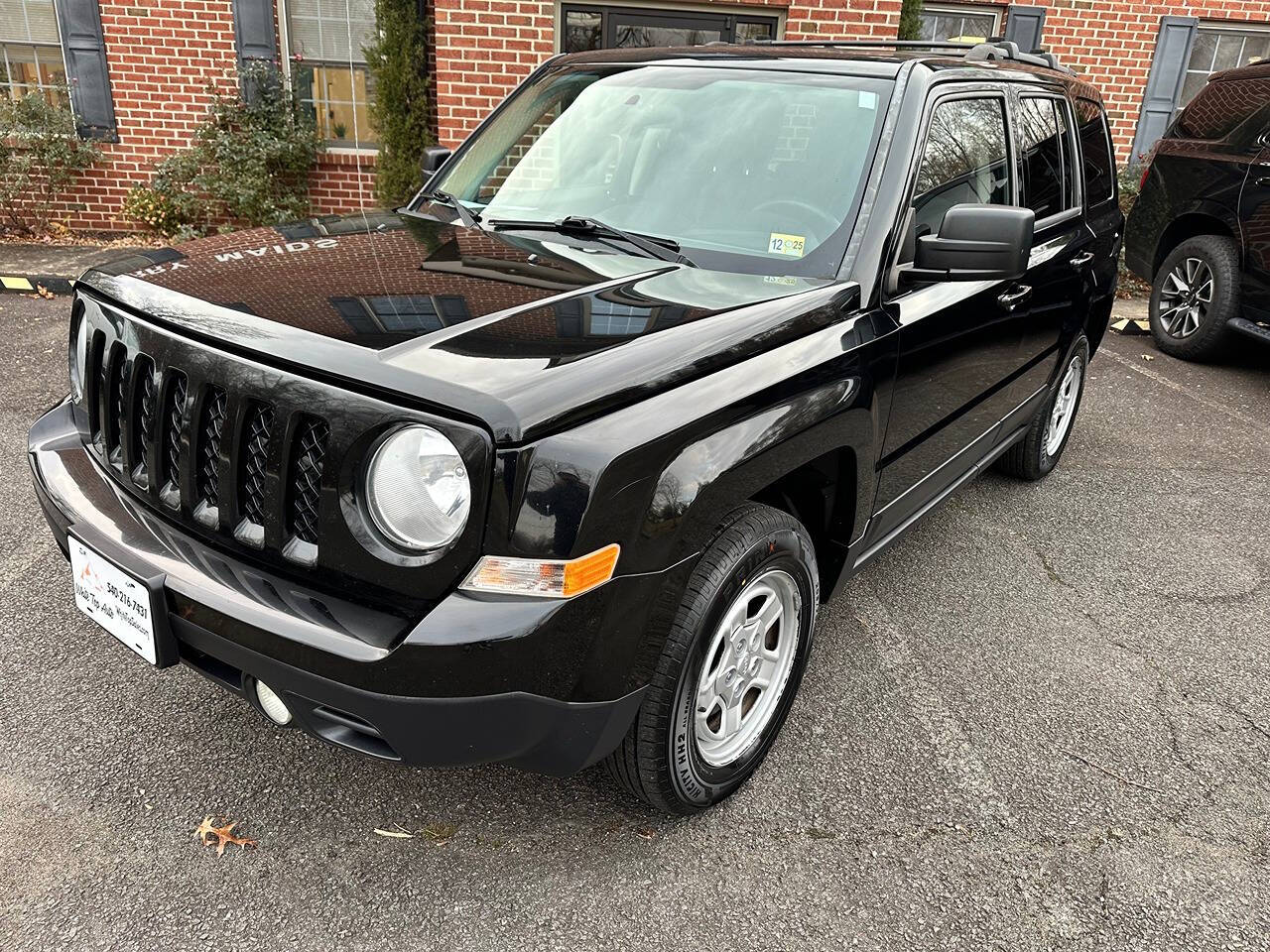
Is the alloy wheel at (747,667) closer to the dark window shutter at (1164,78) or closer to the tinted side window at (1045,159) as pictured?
the tinted side window at (1045,159)

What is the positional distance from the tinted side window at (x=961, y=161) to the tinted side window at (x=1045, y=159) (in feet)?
0.78

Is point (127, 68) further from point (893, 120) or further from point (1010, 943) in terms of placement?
point (1010, 943)

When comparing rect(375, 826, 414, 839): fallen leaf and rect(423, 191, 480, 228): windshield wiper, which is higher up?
rect(423, 191, 480, 228): windshield wiper

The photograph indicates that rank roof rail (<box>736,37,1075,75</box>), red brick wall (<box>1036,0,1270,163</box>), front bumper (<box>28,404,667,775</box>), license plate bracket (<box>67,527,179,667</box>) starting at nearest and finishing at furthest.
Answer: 1. front bumper (<box>28,404,667,775</box>)
2. license plate bracket (<box>67,527,179,667</box>)
3. roof rail (<box>736,37,1075,75</box>)
4. red brick wall (<box>1036,0,1270,163</box>)

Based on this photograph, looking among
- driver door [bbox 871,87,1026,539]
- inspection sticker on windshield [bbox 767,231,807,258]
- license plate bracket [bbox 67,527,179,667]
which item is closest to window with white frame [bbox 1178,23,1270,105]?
driver door [bbox 871,87,1026,539]

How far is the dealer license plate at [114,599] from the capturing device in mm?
2039

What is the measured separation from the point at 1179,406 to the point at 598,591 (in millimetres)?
5583

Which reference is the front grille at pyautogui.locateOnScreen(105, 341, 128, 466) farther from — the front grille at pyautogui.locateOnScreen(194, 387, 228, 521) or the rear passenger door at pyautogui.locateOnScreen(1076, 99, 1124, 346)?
the rear passenger door at pyautogui.locateOnScreen(1076, 99, 1124, 346)

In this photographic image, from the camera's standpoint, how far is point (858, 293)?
254cm

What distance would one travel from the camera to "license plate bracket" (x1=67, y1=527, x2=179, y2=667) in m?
2.00

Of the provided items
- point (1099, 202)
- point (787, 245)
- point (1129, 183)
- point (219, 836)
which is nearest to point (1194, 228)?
point (1129, 183)

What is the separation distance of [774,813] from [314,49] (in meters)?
8.27

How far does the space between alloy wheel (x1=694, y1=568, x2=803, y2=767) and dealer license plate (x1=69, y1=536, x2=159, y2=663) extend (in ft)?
3.97

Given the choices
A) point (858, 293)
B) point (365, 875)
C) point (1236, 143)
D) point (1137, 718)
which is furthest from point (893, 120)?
point (1236, 143)
